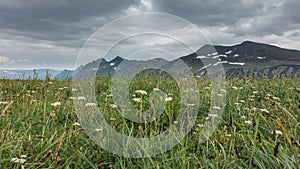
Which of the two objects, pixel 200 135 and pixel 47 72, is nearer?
pixel 200 135

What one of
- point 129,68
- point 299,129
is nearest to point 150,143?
point 299,129

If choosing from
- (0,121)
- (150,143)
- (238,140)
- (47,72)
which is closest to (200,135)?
(238,140)

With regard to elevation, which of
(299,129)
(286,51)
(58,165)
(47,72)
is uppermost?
(286,51)

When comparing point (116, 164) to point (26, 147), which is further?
point (26, 147)

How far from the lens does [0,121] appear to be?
4.12 metres

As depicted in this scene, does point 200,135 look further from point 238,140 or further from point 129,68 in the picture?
point 129,68

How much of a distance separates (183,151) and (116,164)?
677 millimetres

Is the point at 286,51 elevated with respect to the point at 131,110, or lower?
elevated

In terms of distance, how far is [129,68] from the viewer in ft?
23.8

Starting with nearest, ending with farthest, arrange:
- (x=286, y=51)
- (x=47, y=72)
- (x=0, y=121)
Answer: (x=0, y=121) < (x=47, y=72) < (x=286, y=51)

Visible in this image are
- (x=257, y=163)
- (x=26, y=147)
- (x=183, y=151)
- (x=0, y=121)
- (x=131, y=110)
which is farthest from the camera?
(x=131, y=110)

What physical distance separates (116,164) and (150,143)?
1.59 feet

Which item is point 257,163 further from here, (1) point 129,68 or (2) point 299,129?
(1) point 129,68

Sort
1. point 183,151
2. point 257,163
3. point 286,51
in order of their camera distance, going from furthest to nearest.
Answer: point 286,51 < point 183,151 < point 257,163
